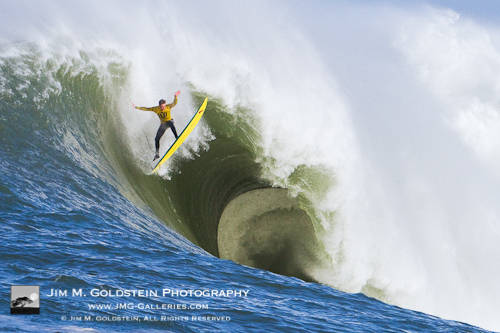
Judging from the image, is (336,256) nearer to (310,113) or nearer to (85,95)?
(310,113)

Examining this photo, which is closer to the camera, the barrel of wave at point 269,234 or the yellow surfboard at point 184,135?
the barrel of wave at point 269,234

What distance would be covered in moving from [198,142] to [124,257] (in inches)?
256

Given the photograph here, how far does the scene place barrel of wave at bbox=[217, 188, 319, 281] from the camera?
11820 mm

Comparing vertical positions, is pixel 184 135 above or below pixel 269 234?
above

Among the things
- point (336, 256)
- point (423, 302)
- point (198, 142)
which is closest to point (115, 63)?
point (198, 142)

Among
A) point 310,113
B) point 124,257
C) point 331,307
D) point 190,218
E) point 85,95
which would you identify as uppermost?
point 310,113

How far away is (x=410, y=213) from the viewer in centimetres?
1495

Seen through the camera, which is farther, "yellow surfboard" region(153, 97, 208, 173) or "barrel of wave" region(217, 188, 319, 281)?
"yellow surfboard" region(153, 97, 208, 173)

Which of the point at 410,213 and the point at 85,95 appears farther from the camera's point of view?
the point at 410,213

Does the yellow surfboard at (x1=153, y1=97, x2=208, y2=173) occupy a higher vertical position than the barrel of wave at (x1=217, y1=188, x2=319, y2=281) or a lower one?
higher

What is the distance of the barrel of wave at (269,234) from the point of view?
11.8 metres

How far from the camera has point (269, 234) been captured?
485 inches

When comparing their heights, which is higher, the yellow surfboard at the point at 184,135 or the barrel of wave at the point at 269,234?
the yellow surfboard at the point at 184,135

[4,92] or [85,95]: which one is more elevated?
[85,95]
